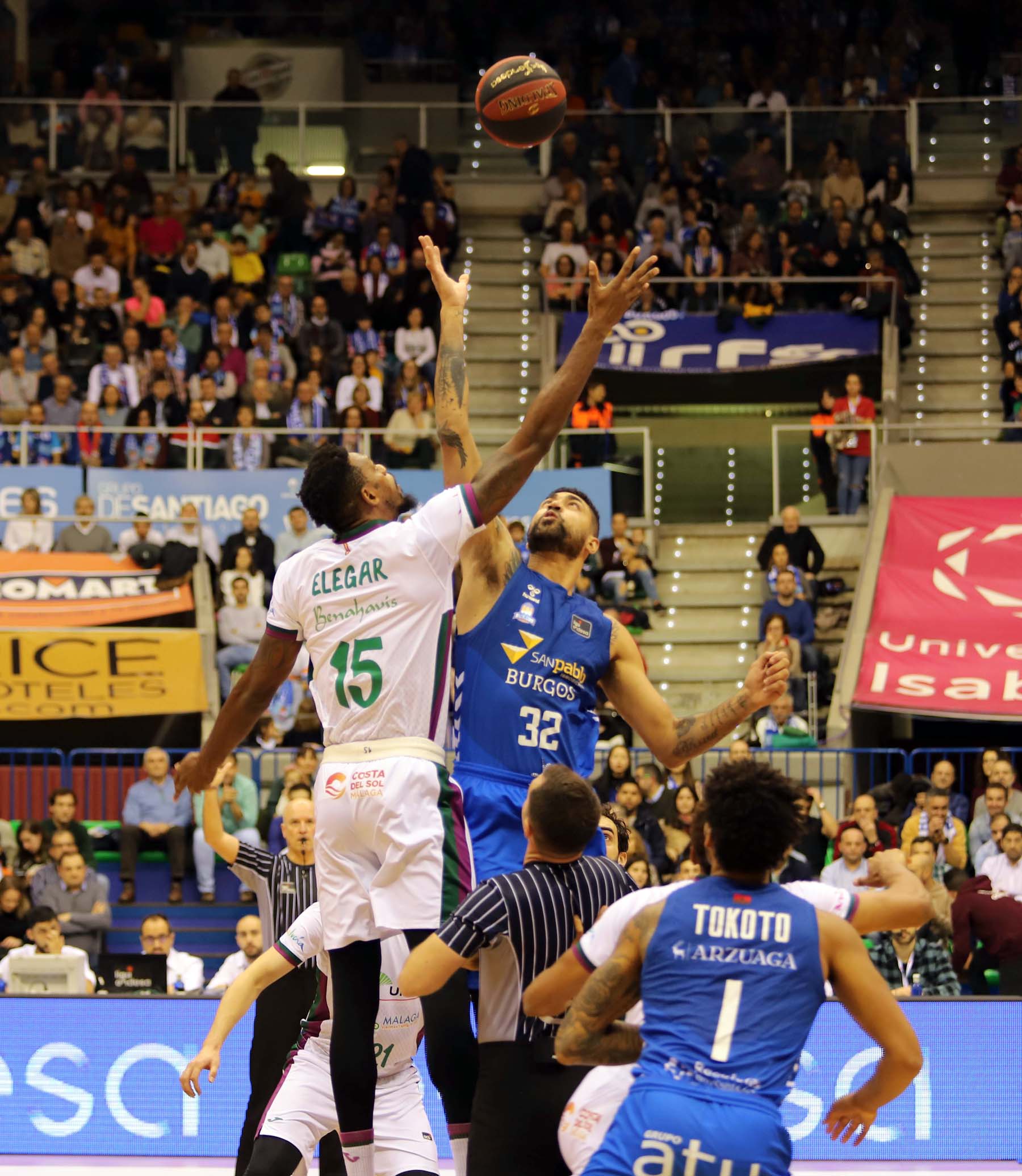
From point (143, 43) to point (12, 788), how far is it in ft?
46.7

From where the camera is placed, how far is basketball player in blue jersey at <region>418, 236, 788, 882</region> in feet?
20.1

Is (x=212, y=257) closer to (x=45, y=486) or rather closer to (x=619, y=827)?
(x=45, y=486)

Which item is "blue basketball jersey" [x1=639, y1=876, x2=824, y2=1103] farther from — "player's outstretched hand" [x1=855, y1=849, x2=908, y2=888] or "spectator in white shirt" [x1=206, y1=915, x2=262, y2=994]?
"spectator in white shirt" [x1=206, y1=915, x2=262, y2=994]

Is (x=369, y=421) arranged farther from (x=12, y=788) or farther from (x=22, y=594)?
(x=12, y=788)

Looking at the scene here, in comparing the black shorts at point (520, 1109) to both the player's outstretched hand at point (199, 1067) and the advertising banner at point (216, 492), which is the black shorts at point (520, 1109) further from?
the advertising banner at point (216, 492)

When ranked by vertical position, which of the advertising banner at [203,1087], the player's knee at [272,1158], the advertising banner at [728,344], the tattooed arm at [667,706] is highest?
the advertising banner at [728,344]

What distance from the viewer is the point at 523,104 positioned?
25.3 feet

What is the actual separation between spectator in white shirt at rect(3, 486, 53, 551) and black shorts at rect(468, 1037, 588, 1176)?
1283cm

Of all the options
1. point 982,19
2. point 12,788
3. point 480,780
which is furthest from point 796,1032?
point 982,19

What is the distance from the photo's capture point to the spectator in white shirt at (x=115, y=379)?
65.5ft

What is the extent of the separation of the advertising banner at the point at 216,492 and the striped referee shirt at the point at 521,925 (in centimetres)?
1263

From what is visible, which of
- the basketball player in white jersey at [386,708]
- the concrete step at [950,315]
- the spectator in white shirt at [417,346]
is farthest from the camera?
the concrete step at [950,315]

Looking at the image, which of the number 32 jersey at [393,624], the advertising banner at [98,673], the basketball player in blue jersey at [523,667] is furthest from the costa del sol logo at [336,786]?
the advertising banner at [98,673]

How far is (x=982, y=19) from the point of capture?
25.8m
